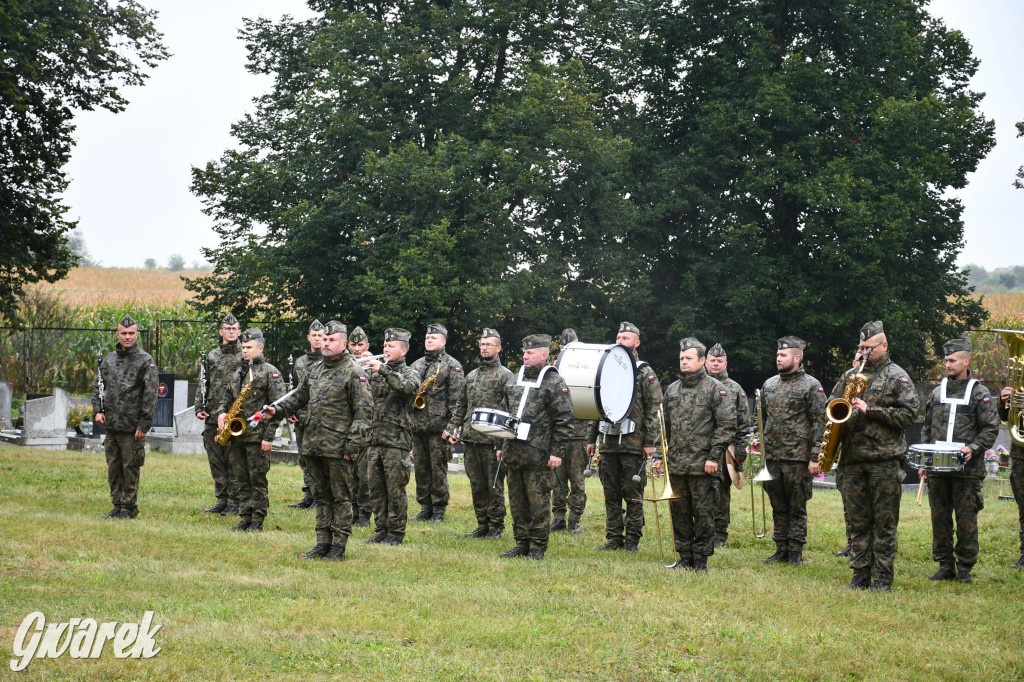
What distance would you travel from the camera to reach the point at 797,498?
451 inches

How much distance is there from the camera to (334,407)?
10.7 metres

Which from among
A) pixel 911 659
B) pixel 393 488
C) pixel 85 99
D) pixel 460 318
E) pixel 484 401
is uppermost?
pixel 85 99

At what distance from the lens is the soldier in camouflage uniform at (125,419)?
42.0ft

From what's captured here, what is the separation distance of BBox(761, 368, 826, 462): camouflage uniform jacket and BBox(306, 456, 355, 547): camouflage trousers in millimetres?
4584

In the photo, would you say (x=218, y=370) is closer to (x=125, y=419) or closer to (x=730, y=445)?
(x=125, y=419)

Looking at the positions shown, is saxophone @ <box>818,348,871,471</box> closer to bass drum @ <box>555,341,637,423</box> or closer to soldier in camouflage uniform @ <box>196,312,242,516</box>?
bass drum @ <box>555,341,637,423</box>

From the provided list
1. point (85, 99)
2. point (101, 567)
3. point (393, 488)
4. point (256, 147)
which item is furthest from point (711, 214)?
point (101, 567)

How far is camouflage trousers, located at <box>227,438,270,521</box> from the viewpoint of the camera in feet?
41.3

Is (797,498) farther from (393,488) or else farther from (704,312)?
(704,312)

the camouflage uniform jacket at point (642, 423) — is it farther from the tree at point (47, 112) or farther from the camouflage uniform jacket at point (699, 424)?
the tree at point (47, 112)

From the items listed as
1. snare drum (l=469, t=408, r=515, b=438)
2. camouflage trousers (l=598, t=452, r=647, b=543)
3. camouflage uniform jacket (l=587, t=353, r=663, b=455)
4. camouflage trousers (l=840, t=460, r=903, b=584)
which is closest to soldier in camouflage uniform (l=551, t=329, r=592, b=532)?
camouflage trousers (l=598, t=452, r=647, b=543)

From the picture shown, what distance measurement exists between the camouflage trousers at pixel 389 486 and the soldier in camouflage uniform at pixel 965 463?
551 centimetres

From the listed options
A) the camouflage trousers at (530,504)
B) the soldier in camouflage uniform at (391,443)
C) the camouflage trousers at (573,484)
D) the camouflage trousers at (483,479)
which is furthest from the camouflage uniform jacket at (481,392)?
the camouflage trousers at (530,504)

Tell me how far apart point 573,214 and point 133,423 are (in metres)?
20.6
